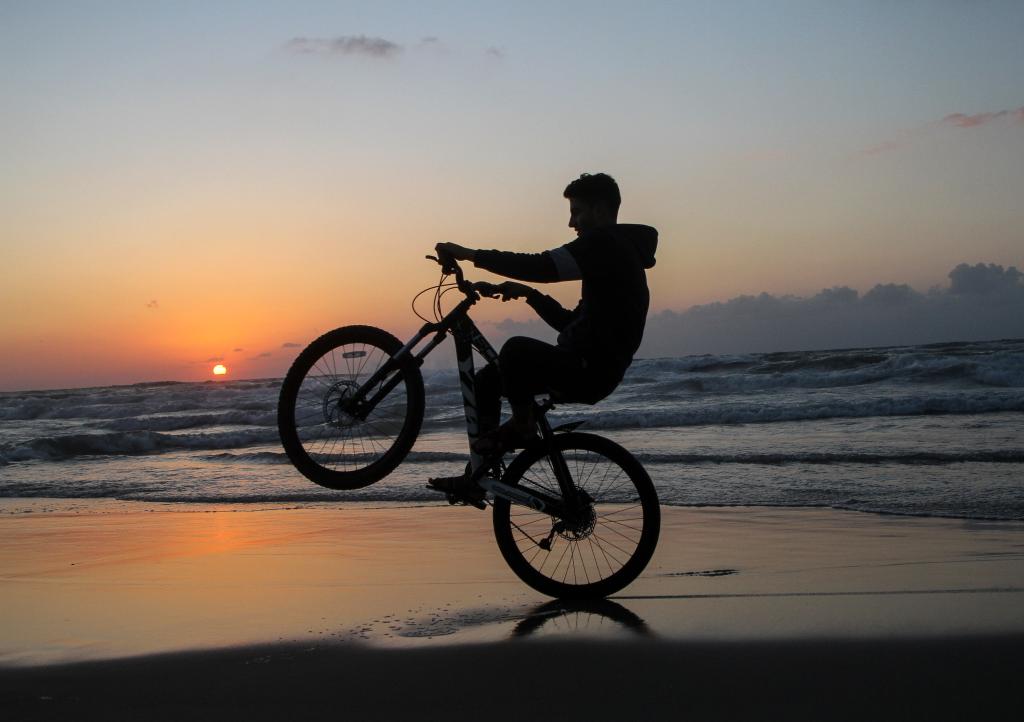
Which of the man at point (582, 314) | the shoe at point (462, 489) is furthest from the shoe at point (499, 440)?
the shoe at point (462, 489)

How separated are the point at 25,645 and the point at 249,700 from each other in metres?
1.57

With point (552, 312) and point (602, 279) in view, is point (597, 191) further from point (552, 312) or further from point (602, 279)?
point (552, 312)

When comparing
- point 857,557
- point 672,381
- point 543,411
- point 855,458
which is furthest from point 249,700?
point 672,381

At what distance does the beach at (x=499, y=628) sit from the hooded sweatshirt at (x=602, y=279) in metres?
1.35

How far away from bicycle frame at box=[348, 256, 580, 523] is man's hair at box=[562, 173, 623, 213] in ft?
2.54

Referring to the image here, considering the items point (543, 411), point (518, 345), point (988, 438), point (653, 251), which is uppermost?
point (653, 251)

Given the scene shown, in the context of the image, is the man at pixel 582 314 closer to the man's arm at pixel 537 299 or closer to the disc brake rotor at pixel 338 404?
the man's arm at pixel 537 299

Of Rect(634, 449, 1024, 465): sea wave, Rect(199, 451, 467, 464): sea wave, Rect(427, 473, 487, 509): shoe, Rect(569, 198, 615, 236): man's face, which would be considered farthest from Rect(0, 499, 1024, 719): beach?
Rect(199, 451, 467, 464): sea wave

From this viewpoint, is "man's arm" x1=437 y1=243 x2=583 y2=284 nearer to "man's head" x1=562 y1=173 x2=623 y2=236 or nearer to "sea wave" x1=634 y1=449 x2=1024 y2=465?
"man's head" x1=562 y1=173 x2=623 y2=236

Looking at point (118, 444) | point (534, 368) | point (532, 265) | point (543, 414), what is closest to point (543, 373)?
point (534, 368)

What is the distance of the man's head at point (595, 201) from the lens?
4.93 meters

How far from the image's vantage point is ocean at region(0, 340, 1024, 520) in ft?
31.1

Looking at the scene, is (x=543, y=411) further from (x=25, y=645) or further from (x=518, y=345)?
(x=25, y=645)

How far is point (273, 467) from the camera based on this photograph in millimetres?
13227
